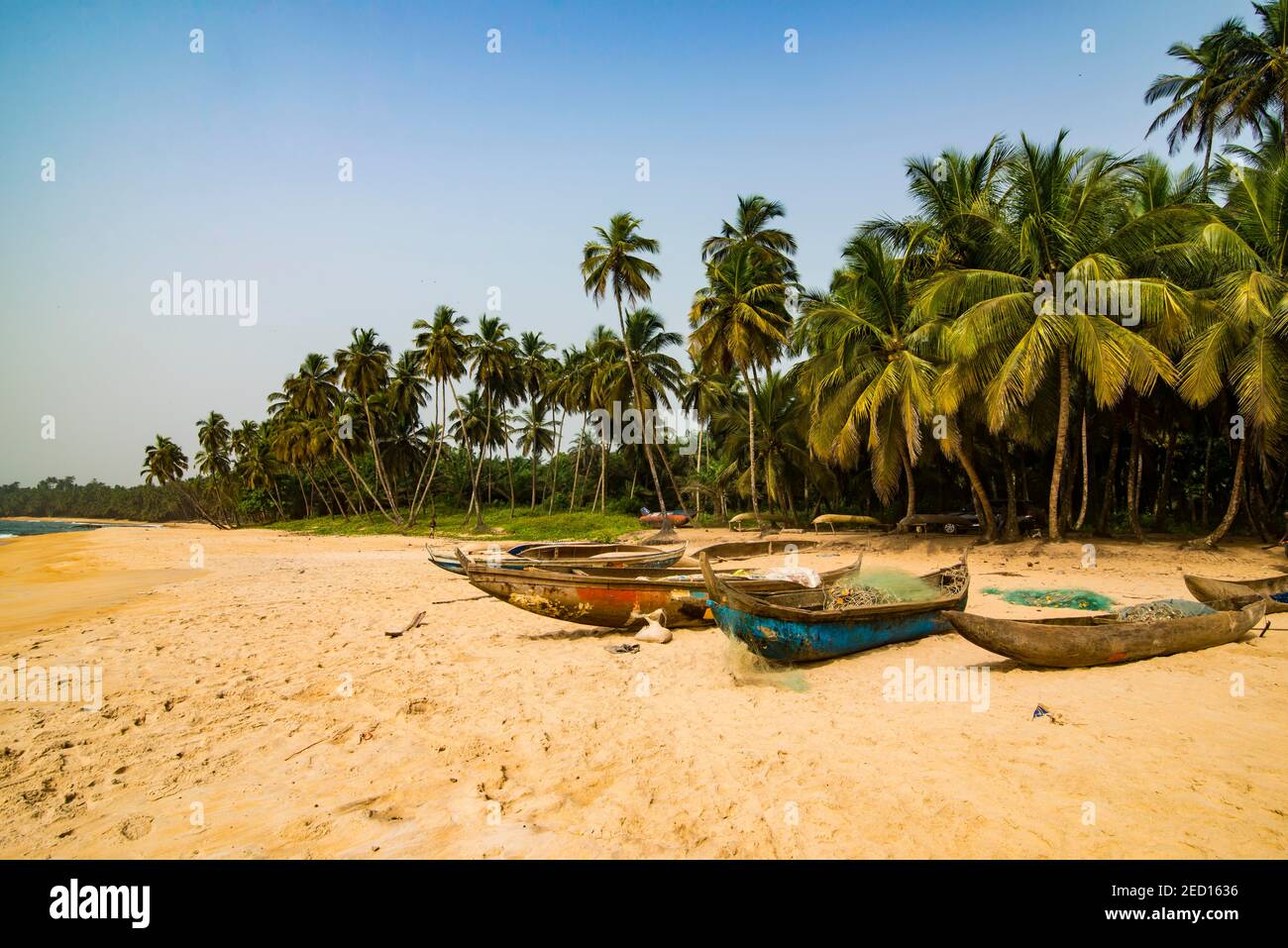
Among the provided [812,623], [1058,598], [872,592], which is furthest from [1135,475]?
[812,623]

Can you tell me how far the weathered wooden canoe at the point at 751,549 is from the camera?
18.6 m

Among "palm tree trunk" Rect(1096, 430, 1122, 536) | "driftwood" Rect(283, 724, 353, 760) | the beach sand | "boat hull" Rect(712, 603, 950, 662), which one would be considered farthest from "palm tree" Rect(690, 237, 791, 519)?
"driftwood" Rect(283, 724, 353, 760)

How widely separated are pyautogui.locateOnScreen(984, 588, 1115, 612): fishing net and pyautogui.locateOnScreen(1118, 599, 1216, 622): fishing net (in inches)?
75.9

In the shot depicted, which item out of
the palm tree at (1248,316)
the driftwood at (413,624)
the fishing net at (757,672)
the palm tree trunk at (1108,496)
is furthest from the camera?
the palm tree trunk at (1108,496)

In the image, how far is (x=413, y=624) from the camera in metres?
11.7

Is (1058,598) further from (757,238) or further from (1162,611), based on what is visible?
(757,238)

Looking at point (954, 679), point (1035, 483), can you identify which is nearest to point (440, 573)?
point (954, 679)

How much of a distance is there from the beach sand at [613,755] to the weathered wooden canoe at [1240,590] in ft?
2.47

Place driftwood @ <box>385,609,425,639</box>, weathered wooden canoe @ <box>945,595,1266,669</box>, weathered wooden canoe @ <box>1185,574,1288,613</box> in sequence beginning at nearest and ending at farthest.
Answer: weathered wooden canoe @ <box>945,595,1266,669</box>
weathered wooden canoe @ <box>1185,574,1288,613</box>
driftwood @ <box>385,609,425,639</box>

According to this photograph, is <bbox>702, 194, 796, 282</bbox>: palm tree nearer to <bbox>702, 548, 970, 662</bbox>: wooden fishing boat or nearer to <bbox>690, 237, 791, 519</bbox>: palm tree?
<bbox>690, 237, 791, 519</bbox>: palm tree

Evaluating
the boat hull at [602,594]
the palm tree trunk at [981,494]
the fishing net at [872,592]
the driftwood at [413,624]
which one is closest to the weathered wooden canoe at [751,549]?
the fishing net at [872,592]

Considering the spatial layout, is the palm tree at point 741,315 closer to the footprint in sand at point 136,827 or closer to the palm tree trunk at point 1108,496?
the palm tree trunk at point 1108,496

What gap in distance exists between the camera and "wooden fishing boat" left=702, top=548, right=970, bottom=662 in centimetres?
770

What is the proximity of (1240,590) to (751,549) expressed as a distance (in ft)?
40.4
